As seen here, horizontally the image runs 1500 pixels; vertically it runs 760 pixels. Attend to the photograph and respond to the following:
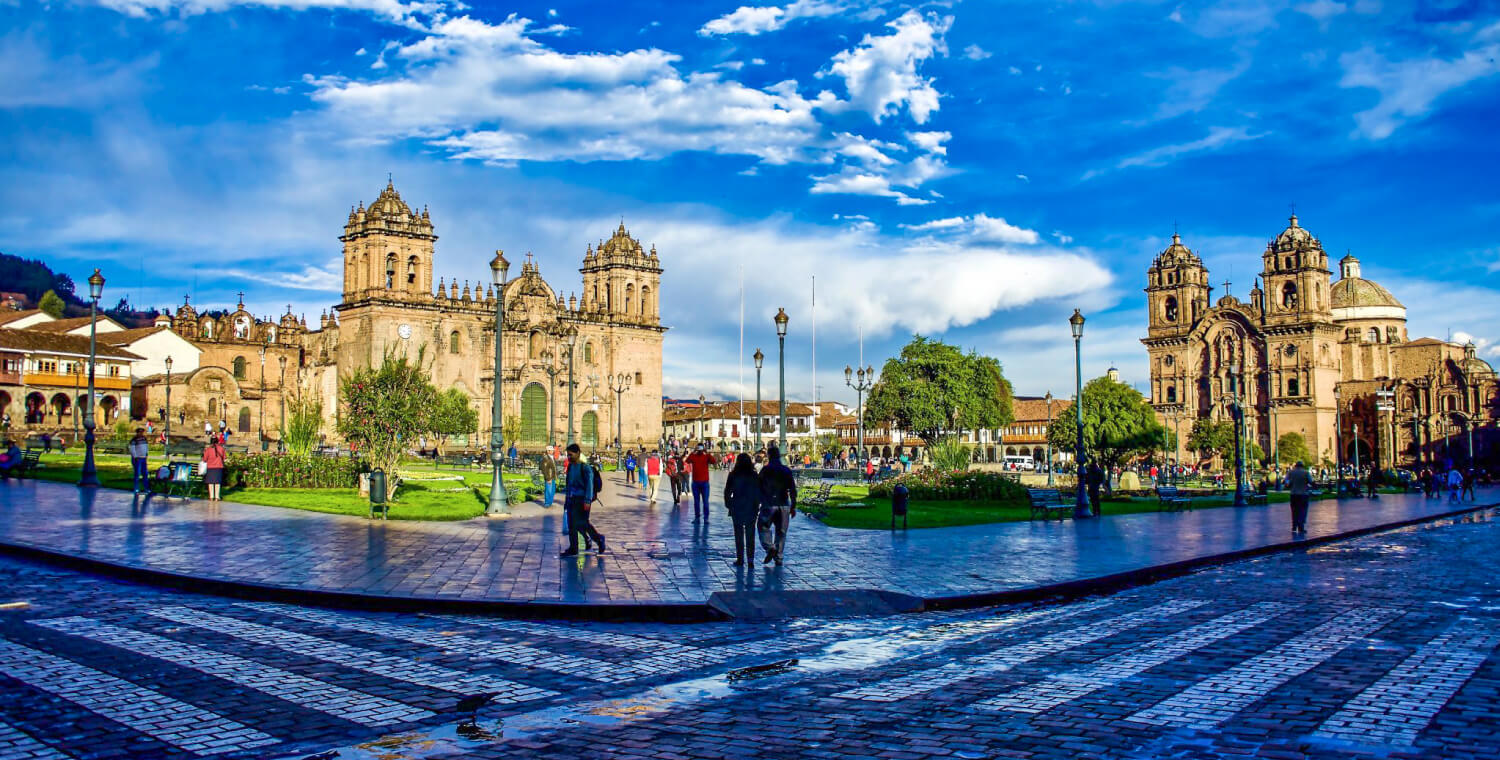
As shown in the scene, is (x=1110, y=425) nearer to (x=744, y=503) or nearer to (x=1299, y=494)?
(x=1299, y=494)

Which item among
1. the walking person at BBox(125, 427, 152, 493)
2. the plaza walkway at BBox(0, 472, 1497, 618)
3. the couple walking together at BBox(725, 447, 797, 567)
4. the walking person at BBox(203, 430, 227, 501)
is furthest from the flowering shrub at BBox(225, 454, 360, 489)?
the couple walking together at BBox(725, 447, 797, 567)

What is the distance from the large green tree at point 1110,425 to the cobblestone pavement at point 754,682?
5307 cm

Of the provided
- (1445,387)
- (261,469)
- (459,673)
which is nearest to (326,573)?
(459,673)

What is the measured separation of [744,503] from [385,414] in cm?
1590

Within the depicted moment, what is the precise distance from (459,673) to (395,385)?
21650 millimetres

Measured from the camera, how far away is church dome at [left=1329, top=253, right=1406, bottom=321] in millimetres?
97812

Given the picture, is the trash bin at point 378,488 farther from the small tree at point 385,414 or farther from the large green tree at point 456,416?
the large green tree at point 456,416

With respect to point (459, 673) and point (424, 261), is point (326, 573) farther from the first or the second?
point (424, 261)

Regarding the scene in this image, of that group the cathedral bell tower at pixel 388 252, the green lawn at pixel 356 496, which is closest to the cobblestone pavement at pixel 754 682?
the green lawn at pixel 356 496

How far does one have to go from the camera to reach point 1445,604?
1133 cm

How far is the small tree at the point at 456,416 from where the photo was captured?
214ft

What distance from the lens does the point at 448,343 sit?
237 ft

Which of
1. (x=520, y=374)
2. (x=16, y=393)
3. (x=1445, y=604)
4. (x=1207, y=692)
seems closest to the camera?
(x=1207, y=692)

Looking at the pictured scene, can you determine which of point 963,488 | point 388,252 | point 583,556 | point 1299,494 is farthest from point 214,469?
point 388,252
